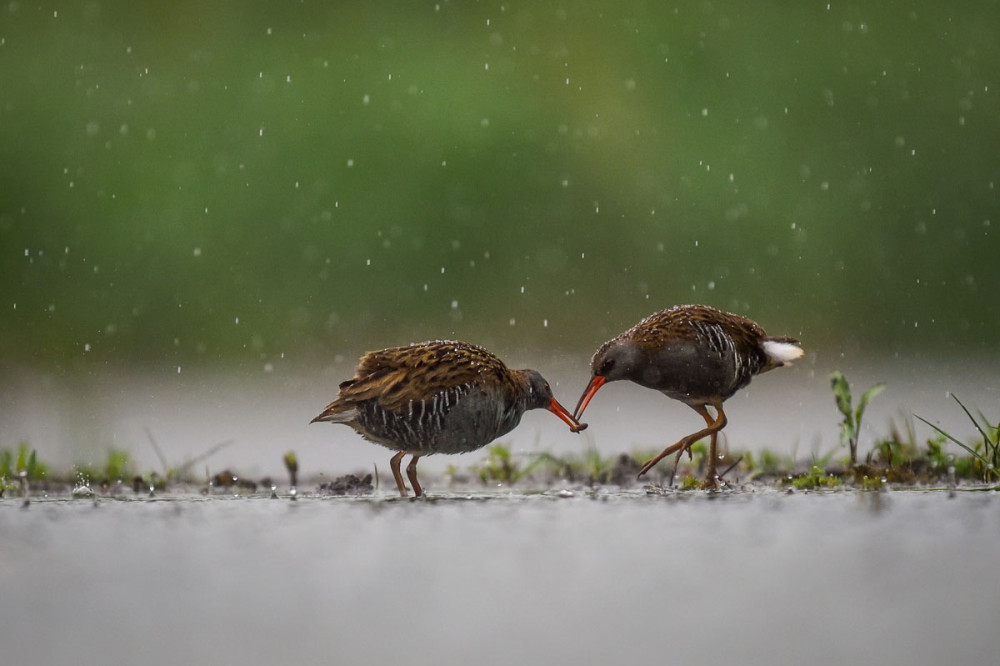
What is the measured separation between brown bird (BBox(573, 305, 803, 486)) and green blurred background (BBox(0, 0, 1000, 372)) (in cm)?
566

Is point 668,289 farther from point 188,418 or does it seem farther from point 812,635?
point 812,635

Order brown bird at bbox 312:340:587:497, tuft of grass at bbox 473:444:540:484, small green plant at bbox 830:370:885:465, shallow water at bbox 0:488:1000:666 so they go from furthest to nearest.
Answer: tuft of grass at bbox 473:444:540:484 < small green plant at bbox 830:370:885:465 < brown bird at bbox 312:340:587:497 < shallow water at bbox 0:488:1000:666

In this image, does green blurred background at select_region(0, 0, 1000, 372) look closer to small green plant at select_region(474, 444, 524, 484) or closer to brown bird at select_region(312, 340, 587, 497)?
small green plant at select_region(474, 444, 524, 484)

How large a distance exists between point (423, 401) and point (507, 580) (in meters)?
2.19

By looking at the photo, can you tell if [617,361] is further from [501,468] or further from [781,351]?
[781,351]

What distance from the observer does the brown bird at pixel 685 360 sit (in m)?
8.48

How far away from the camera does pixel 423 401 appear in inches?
307

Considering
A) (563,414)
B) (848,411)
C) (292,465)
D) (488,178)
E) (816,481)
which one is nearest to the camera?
(816,481)

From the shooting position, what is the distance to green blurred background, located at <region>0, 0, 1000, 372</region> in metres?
14.6

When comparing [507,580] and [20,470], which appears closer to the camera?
[507,580]

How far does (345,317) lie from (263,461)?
497 cm

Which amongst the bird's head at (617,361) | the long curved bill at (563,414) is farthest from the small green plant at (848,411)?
the long curved bill at (563,414)

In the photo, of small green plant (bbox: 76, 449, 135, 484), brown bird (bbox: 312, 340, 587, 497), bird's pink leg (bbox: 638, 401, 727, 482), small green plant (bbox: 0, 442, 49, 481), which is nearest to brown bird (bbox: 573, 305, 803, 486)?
bird's pink leg (bbox: 638, 401, 727, 482)

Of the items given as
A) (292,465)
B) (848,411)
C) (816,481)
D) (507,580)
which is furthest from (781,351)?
(507,580)
